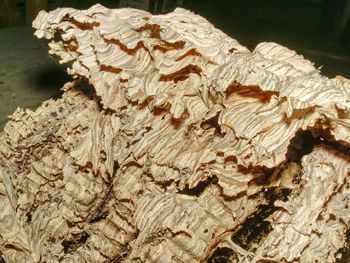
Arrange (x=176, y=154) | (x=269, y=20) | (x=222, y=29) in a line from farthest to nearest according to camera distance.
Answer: (x=269, y=20) < (x=222, y=29) < (x=176, y=154)

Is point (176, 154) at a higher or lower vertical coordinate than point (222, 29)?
higher

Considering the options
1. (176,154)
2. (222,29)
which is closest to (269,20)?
(222,29)

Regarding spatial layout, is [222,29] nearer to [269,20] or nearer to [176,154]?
[269,20]

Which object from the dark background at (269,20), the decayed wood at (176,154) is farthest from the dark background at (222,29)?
the decayed wood at (176,154)

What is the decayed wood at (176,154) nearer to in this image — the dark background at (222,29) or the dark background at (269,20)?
the dark background at (222,29)

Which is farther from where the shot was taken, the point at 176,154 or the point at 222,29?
the point at 222,29

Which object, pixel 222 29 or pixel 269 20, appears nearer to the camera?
pixel 222 29

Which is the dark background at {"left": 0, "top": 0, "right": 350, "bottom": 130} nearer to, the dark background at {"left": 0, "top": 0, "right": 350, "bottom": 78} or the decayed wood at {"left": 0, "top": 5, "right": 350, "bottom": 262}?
the dark background at {"left": 0, "top": 0, "right": 350, "bottom": 78}

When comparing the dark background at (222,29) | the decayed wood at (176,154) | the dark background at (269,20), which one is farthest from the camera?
the dark background at (269,20)

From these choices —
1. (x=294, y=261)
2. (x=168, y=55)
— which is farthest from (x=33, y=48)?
(x=294, y=261)

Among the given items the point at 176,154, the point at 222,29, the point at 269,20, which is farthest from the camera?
the point at 269,20
